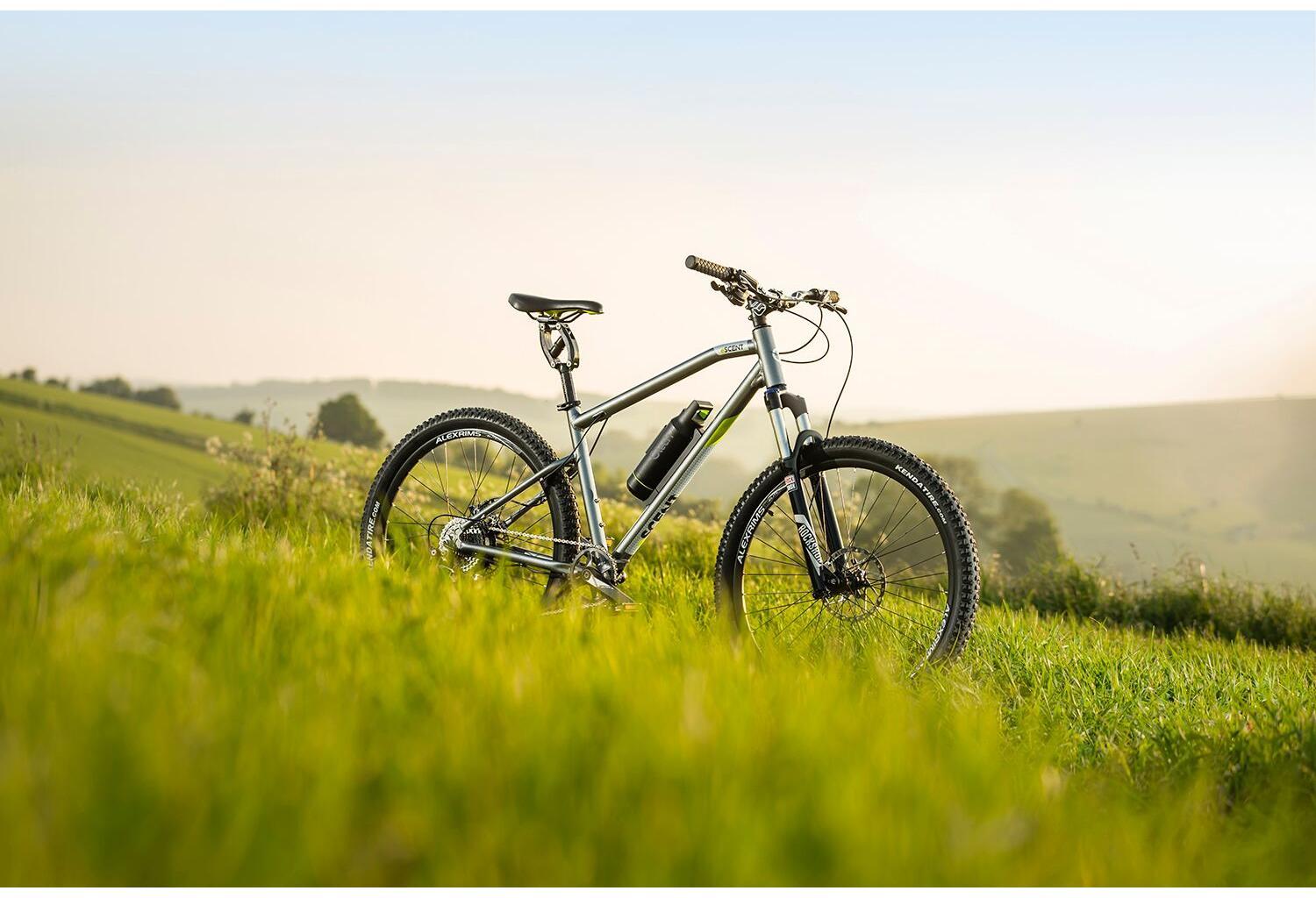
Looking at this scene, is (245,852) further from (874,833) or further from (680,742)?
(874,833)

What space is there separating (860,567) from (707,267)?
1.55 meters

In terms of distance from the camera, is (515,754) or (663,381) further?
(663,381)

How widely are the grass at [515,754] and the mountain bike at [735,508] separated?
484mm

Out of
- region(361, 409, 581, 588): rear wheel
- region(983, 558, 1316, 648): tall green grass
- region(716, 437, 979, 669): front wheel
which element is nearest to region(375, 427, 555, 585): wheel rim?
region(361, 409, 581, 588): rear wheel

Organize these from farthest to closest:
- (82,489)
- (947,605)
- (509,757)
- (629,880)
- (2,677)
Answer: (82,489) < (947,605) < (2,677) < (509,757) < (629,880)

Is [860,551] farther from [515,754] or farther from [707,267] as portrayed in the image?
[515,754]

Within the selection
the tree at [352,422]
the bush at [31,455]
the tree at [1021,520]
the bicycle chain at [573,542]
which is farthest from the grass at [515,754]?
the tree at [1021,520]

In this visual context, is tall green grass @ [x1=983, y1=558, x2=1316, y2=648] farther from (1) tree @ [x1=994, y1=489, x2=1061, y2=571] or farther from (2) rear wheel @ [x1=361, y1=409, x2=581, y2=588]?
(2) rear wheel @ [x1=361, y1=409, x2=581, y2=588]

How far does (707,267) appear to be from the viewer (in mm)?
4547

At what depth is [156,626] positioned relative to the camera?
2912mm

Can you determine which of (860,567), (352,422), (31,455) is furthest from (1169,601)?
(31,455)

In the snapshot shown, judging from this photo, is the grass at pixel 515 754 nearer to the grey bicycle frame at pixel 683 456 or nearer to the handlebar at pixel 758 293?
the grey bicycle frame at pixel 683 456

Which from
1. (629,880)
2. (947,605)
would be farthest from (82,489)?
(629,880)

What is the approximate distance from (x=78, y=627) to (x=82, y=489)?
16.0 ft
